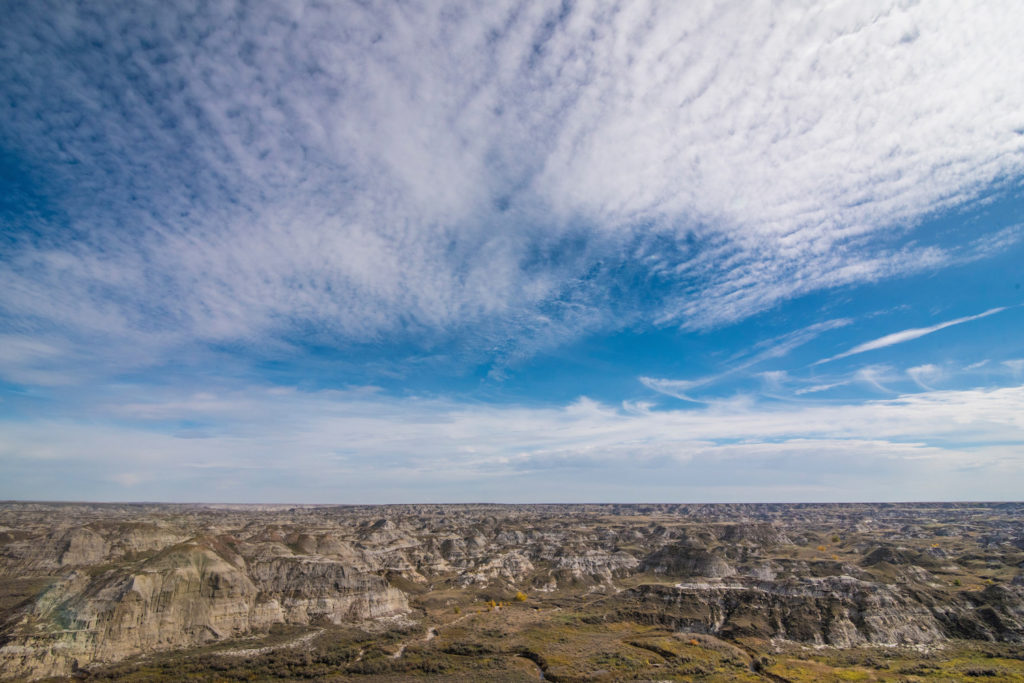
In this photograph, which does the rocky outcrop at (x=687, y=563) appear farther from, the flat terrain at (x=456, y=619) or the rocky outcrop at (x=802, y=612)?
the rocky outcrop at (x=802, y=612)

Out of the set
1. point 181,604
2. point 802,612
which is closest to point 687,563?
point 802,612

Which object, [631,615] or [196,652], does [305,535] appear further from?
[631,615]

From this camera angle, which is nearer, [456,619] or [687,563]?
[456,619]

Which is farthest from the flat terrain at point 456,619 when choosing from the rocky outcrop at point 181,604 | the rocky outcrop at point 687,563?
the rocky outcrop at point 687,563

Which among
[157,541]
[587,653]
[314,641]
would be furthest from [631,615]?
[157,541]

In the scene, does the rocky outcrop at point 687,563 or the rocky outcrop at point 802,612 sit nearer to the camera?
the rocky outcrop at point 802,612

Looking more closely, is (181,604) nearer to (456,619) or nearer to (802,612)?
(456,619)

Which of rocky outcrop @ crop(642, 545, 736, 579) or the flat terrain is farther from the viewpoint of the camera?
rocky outcrop @ crop(642, 545, 736, 579)

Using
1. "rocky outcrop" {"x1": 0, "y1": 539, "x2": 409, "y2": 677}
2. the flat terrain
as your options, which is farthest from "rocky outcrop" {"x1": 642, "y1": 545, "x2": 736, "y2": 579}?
"rocky outcrop" {"x1": 0, "y1": 539, "x2": 409, "y2": 677}

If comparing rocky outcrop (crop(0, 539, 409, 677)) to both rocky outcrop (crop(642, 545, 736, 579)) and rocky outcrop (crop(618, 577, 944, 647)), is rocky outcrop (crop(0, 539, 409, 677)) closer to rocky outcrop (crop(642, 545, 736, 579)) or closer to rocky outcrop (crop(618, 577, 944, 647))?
rocky outcrop (crop(618, 577, 944, 647))

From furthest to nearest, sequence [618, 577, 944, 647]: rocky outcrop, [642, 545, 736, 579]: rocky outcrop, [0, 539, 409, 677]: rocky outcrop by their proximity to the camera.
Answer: [642, 545, 736, 579]: rocky outcrop, [618, 577, 944, 647]: rocky outcrop, [0, 539, 409, 677]: rocky outcrop

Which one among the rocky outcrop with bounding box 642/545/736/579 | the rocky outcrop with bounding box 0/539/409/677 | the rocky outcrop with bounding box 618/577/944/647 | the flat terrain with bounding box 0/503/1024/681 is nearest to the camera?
the rocky outcrop with bounding box 0/539/409/677

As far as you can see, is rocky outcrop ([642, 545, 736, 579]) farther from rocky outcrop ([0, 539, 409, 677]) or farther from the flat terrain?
rocky outcrop ([0, 539, 409, 677])
